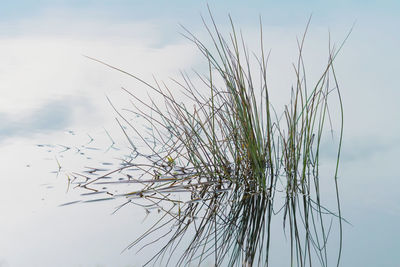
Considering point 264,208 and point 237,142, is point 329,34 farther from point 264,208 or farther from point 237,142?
point 264,208

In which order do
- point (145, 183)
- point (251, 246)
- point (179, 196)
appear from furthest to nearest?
point (145, 183)
point (179, 196)
point (251, 246)

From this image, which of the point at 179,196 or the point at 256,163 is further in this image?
the point at 179,196

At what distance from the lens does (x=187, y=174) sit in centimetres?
291

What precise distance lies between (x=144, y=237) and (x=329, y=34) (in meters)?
1.33

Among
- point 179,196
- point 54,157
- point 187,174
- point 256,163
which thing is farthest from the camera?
point 54,157

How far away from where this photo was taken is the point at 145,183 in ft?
8.86

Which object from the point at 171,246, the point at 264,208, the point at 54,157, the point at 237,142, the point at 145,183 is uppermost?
the point at 54,157

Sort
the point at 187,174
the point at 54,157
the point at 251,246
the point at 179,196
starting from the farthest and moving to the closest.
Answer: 1. the point at 54,157
2. the point at 187,174
3. the point at 179,196
4. the point at 251,246

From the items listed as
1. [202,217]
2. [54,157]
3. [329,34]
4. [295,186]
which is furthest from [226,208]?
[54,157]

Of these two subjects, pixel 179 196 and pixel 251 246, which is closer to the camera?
pixel 251 246

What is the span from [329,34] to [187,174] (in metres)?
1.18

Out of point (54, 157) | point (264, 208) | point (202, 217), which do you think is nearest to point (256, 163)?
point (264, 208)

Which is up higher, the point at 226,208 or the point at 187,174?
the point at 187,174

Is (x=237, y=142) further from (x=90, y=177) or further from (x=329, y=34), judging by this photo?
(x=90, y=177)
